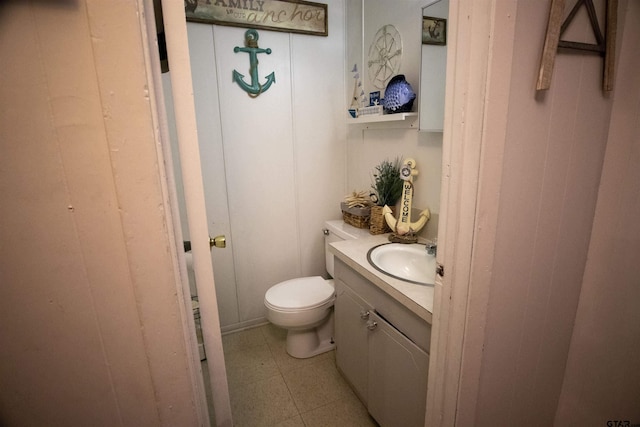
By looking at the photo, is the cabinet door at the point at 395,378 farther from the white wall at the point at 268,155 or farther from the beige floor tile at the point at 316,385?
the white wall at the point at 268,155

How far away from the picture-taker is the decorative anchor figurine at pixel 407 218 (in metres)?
1.66

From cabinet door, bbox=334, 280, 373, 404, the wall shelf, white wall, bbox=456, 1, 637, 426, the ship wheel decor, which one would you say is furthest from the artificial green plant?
white wall, bbox=456, 1, 637, 426

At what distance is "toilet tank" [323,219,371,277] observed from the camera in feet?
6.44

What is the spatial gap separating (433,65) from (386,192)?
72cm

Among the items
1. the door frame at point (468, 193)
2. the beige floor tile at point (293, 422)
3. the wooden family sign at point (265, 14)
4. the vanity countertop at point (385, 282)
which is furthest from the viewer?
the wooden family sign at point (265, 14)

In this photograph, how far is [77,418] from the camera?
603mm

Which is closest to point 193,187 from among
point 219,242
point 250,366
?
point 219,242

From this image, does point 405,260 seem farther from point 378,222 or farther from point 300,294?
point 300,294

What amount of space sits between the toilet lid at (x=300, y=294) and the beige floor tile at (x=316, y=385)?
1.42 ft

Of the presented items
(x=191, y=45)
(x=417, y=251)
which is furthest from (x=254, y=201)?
(x=417, y=251)

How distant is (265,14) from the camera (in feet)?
6.42

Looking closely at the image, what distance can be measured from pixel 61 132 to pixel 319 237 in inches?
79.9

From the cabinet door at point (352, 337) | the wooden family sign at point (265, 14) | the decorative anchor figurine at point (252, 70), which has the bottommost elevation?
the cabinet door at point (352, 337)

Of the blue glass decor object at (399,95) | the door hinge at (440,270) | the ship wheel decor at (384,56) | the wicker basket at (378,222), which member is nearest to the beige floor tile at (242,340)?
the wicker basket at (378,222)
